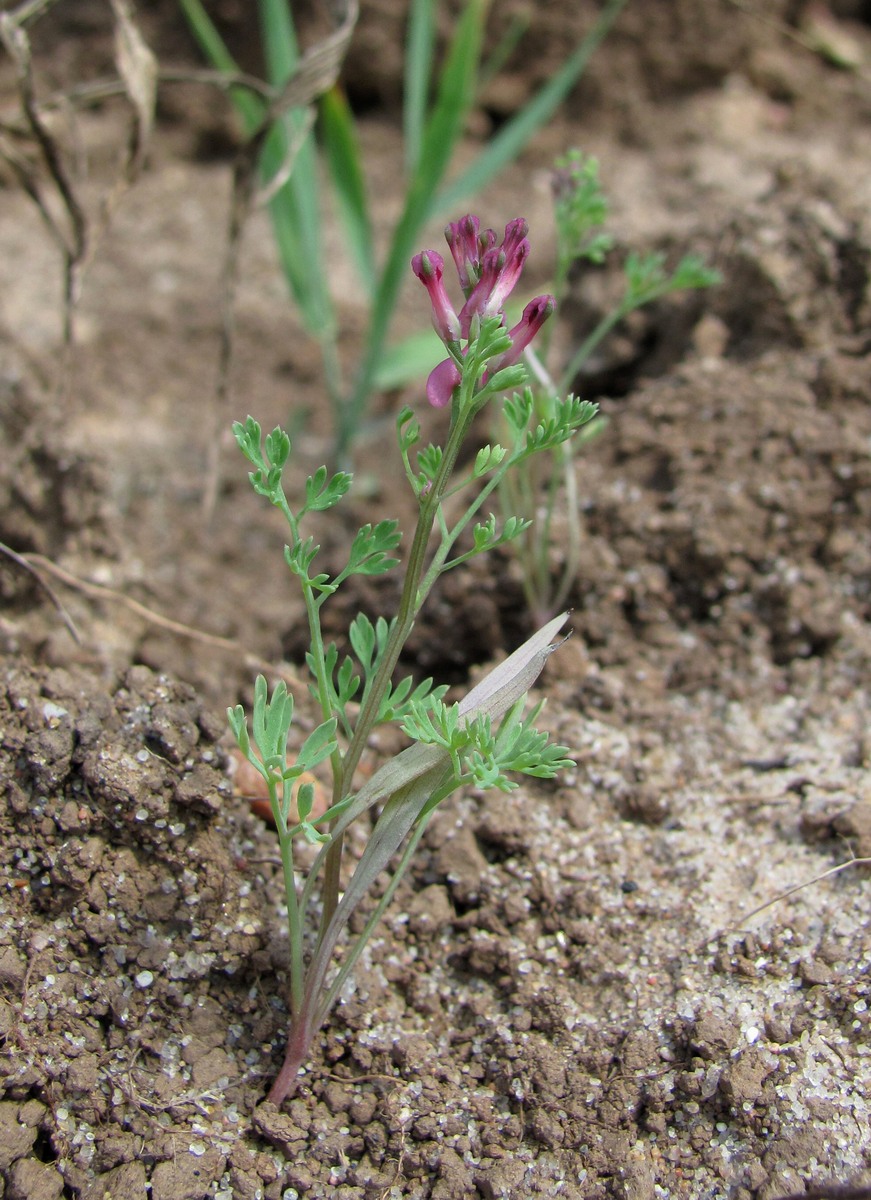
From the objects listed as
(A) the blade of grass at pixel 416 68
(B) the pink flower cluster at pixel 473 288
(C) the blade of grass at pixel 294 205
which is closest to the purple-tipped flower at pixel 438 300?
(B) the pink flower cluster at pixel 473 288

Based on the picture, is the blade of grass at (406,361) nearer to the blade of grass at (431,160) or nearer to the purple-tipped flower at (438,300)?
the blade of grass at (431,160)

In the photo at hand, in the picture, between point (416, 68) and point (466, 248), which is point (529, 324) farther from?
point (416, 68)

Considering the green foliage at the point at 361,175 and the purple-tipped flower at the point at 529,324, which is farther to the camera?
the green foliage at the point at 361,175

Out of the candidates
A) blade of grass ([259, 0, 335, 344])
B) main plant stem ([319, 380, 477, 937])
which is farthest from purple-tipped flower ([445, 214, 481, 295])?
blade of grass ([259, 0, 335, 344])

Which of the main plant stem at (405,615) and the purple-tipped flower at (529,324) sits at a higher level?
the purple-tipped flower at (529,324)

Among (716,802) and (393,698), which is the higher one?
(393,698)

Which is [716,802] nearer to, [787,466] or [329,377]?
[787,466]

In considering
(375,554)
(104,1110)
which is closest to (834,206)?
(375,554)
